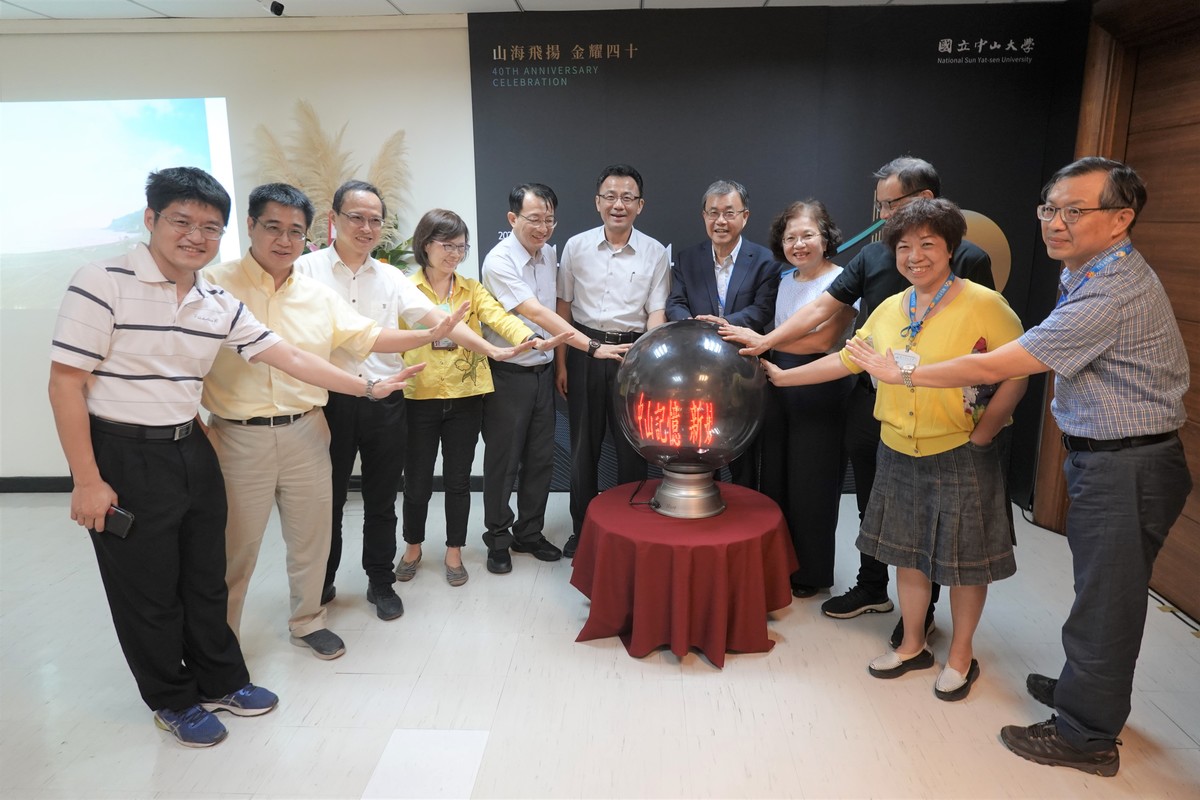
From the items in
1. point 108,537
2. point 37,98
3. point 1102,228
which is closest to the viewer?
point 1102,228

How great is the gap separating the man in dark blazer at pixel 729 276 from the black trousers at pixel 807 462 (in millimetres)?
168

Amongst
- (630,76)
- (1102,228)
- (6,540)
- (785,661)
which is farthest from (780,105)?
(6,540)

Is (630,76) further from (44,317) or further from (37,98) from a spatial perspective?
(44,317)

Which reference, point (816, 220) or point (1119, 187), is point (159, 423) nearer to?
point (816, 220)

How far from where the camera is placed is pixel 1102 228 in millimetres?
1957

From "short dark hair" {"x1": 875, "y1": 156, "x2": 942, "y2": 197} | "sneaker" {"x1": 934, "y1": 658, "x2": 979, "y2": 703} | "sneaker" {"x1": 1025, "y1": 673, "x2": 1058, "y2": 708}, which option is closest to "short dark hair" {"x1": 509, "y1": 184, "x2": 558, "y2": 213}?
"short dark hair" {"x1": 875, "y1": 156, "x2": 942, "y2": 197}

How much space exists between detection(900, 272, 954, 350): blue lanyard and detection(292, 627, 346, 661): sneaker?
7.40ft

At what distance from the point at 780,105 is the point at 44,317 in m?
4.52

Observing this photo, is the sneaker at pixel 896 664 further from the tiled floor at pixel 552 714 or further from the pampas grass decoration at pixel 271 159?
the pampas grass decoration at pixel 271 159

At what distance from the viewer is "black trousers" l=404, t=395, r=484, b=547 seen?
320cm

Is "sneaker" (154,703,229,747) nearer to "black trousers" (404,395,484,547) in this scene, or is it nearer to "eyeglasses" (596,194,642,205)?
"black trousers" (404,395,484,547)

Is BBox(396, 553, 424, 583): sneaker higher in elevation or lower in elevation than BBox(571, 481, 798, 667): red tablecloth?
lower

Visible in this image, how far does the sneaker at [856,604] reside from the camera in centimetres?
308

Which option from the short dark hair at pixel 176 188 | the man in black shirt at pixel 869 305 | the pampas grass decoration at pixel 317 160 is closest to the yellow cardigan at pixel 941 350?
the man in black shirt at pixel 869 305
